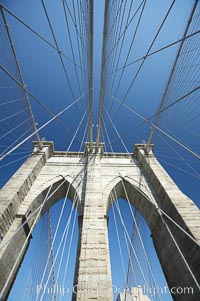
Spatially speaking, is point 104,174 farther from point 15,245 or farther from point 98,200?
point 15,245

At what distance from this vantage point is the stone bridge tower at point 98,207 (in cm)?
445

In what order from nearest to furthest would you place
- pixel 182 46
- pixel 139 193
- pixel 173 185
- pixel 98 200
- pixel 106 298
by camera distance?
1. pixel 106 298
2. pixel 182 46
3. pixel 98 200
4. pixel 173 185
5. pixel 139 193

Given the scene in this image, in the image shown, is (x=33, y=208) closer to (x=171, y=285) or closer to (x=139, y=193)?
(x=139, y=193)

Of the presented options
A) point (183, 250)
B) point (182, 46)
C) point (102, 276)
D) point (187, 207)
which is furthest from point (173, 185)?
point (182, 46)

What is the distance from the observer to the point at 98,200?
622cm

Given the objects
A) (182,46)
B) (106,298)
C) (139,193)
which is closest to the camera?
(106,298)

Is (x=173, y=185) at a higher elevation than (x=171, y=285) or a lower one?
higher

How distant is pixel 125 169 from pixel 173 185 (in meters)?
2.56

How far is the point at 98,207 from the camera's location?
5.93 m

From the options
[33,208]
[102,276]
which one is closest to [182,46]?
[102,276]

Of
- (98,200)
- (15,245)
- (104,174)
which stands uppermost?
(104,174)

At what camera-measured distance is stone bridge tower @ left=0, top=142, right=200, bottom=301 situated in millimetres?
4453

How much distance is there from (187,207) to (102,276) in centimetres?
326

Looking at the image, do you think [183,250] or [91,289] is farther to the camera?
[183,250]
